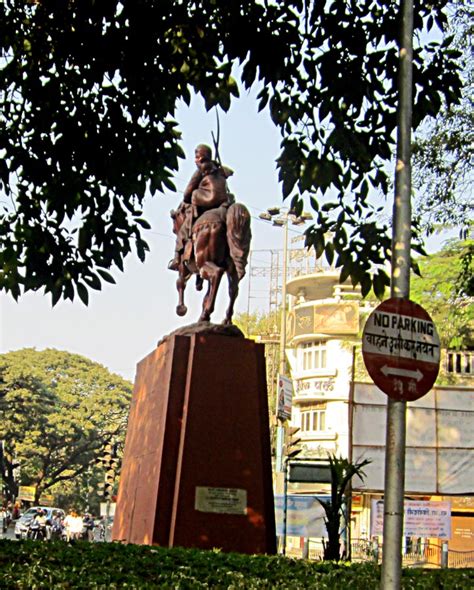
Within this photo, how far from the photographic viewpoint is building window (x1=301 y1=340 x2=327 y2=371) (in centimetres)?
5599

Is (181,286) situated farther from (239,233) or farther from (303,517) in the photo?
(303,517)

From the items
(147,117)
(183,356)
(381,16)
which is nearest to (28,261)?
(147,117)

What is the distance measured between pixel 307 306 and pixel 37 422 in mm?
15997

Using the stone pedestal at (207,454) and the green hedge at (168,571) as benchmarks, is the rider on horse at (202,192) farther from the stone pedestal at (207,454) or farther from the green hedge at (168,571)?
the green hedge at (168,571)

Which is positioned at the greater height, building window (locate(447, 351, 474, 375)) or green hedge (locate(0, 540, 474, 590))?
building window (locate(447, 351, 474, 375))

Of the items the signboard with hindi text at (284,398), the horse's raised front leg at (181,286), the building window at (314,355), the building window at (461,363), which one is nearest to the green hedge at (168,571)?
the horse's raised front leg at (181,286)

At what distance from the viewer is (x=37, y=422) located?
53.0 metres

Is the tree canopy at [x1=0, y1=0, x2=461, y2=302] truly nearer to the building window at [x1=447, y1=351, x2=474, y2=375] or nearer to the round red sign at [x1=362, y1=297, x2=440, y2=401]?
the round red sign at [x1=362, y1=297, x2=440, y2=401]

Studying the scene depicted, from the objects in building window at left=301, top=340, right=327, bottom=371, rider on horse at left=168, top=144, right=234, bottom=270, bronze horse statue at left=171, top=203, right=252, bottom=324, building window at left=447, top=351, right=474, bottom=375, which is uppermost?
building window at left=301, top=340, right=327, bottom=371

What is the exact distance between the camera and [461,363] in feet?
142

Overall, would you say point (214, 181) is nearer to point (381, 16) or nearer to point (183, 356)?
point (183, 356)

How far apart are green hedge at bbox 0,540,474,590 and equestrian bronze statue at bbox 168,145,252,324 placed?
161 inches

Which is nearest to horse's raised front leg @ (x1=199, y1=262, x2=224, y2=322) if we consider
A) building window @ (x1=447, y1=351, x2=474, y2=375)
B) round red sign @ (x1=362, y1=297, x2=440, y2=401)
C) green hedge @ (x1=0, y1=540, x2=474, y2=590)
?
green hedge @ (x1=0, y1=540, x2=474, y2=590)

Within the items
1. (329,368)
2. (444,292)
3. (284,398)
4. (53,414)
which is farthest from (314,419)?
(284,398)
